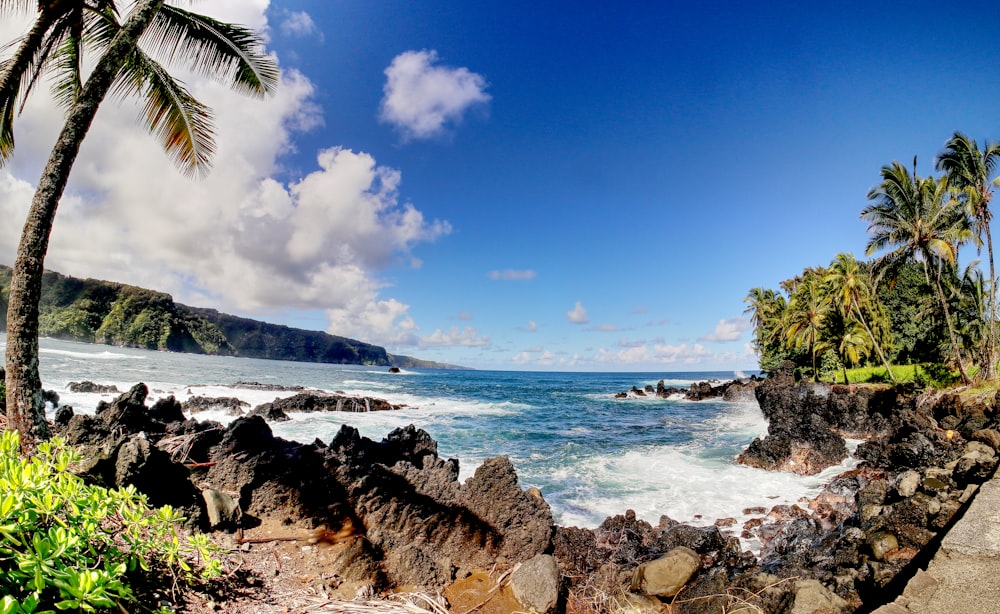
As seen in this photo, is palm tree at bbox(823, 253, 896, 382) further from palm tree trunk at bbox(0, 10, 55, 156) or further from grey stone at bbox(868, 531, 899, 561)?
palm tree trunk at bbox(0, 10, 55, 156)

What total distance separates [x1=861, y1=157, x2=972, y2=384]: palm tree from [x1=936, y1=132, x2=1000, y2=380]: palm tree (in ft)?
1.71

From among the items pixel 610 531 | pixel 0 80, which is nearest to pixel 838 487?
pixel 610 531

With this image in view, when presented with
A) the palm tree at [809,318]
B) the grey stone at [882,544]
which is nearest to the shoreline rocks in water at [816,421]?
the palm tree at [809,318]

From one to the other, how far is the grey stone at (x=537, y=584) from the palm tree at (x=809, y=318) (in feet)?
103

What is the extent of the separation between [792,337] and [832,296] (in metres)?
3.86

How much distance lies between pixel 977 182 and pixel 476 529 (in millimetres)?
25216

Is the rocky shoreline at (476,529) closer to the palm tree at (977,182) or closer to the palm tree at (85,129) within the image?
the palm tree at (85,129)

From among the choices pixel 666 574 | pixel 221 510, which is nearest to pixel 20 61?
pixel 221 510

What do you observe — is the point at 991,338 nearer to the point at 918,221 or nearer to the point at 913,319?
the point at 918,221

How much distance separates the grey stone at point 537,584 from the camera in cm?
407

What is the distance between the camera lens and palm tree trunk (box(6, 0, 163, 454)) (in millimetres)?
4246

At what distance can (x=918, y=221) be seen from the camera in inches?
779

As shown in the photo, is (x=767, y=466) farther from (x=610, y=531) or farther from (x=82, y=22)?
(x=82, y=22)

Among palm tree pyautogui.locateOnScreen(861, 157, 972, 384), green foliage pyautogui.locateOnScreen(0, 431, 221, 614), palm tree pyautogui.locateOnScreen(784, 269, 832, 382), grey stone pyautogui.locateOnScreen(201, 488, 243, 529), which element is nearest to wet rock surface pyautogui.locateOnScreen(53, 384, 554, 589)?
grey stone pyautogui.locateOnScreen(201, 488, 243, 529)
